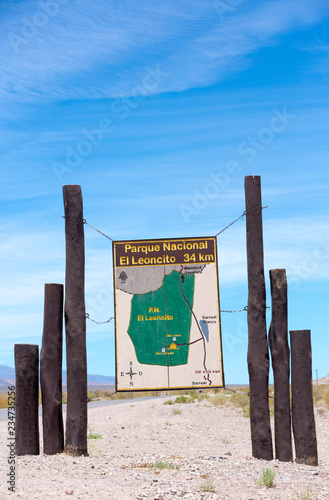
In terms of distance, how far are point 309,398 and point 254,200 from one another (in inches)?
163

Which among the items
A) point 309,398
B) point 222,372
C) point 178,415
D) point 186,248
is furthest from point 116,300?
point 178,415

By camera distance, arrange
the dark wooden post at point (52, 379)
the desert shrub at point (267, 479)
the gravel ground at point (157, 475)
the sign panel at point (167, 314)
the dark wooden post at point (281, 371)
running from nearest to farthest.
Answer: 1. the gravel ground at point (157, 475)
2. the desert shrub at point (267, 479)
3. the dark wooden post at point (281, 371)
4. the dark wooden post at point (52, 379)
5. the sign panel at point (167, 314)

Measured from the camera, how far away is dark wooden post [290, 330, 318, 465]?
12.0 meters

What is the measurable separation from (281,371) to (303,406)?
82 centimetres

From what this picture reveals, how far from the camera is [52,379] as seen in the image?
12.3 meters

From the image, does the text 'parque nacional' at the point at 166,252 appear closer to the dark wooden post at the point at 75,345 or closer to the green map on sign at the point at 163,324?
the green map on sign at the point at 163,324

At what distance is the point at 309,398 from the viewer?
39.4 ft

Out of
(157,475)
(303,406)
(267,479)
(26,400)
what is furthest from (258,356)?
(26,400)

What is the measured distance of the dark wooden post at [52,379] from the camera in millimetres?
12242

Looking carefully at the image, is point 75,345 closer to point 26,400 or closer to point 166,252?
point 26,400

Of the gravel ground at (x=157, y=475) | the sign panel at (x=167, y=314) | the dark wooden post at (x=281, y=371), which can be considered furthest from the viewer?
the sign panel at (x=167, y=314)

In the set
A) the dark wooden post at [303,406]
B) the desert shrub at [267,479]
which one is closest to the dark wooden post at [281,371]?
the dark wooden post at [303,406]

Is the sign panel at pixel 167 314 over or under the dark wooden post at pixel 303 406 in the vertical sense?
Answer: over

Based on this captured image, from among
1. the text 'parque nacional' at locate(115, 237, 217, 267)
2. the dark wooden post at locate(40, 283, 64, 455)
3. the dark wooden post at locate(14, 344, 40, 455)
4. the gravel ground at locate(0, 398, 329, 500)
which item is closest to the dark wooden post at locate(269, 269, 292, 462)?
the gravel ground at locate(0, 398, 329, 500)
